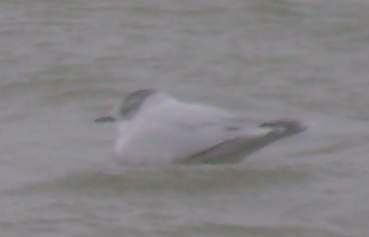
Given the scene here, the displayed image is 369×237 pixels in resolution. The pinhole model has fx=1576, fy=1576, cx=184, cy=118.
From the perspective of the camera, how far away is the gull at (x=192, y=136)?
30.9 feet

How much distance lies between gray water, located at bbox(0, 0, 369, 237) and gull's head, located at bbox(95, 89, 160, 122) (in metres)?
0.28

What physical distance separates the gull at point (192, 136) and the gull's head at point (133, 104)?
22 cm

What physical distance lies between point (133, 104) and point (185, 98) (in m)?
1.72

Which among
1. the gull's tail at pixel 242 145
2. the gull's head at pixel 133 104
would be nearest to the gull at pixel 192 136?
the gull's tail at pixel 242 145

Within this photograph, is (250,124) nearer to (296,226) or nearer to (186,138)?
(186,138)

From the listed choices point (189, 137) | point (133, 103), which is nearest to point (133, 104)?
point (133, 103)

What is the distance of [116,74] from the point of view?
510 inches

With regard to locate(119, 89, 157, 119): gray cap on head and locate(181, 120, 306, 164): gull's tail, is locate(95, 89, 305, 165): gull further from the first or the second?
locate(119, 89, 157, 119): gray cap on head

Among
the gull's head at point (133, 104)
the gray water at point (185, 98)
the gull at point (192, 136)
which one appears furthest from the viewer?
the gull's head at point (133, 104)

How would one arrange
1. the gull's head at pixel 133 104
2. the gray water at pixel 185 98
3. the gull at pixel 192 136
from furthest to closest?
the gull's head at pixel 133 104, the gull at pixel 192 136, the gray water at pixel 185 98

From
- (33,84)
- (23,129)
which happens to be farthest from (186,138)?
(33,84)

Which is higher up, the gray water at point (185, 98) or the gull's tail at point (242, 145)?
the gull's tail at point (242, 145)

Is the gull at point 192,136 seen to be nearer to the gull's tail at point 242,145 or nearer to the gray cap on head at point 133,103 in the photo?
the gull's tail at point 242,145

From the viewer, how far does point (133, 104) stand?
10367 millimetres
